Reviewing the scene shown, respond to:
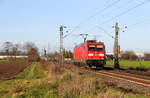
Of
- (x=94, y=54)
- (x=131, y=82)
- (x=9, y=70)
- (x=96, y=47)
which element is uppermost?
(x=96, y=47)

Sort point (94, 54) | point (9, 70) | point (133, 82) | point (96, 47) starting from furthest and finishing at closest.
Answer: point (9, 70) → point (96, 47) → point (94, 54) → point (133, 82)

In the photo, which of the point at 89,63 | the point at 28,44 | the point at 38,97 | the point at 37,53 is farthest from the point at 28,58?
the point at 38,97

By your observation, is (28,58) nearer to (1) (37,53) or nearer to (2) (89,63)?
(1) (37,53)

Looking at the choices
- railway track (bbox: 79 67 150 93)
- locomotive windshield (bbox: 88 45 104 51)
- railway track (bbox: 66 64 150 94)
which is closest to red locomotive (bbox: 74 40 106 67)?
locomotive windshield (bbox: 88 45 104 51)

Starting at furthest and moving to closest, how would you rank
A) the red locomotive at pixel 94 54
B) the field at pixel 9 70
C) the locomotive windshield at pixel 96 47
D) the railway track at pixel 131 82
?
the locomotive windshield at pixel 96 47 < the red locomotive at pixel 94 54 < the field at pixel 9 70 < the railway track at pixel 131 82

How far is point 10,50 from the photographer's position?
114 meters

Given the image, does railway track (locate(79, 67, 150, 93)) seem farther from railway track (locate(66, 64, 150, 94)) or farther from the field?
the field

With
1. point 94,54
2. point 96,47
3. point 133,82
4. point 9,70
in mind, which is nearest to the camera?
point 133,82

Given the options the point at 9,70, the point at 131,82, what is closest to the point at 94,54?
the point at 131,82

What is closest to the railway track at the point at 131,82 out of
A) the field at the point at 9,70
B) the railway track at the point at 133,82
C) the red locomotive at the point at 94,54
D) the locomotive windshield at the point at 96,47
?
the railway track at the point at 133,82

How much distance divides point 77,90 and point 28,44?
4168 inches

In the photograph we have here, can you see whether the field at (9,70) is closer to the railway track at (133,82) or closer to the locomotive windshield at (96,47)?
the locomotive windshield at (96,47)

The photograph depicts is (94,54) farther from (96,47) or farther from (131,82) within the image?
(131,82)

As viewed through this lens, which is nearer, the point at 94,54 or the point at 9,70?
the point at 94,54
